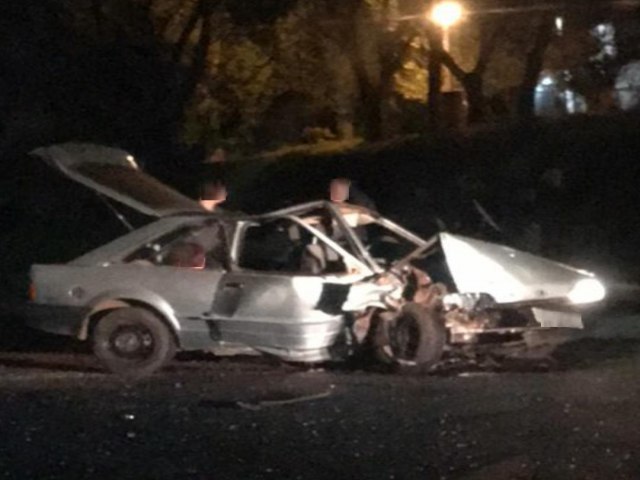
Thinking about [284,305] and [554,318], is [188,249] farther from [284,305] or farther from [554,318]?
[554,318]

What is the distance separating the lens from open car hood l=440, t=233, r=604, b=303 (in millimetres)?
13703

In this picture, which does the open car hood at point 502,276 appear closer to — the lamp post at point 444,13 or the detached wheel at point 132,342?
the detached wheel at point 132,342

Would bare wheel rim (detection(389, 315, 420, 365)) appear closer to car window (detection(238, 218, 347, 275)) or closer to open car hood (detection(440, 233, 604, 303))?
open car hood (detection(440, 233, 604, 303))

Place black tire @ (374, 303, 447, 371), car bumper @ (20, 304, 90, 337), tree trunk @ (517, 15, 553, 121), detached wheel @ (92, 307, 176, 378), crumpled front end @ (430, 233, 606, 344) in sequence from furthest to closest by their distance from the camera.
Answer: tree trunk @ (517, 15, 553, 121), car bumper @ (20, 304, 90, 337), detached wheel @ (92, 307, 176, 378), crumpled front end @ (430, 233, 606, 344), black tire @ (374, 303, 447, 371)

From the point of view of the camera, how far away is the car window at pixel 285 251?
46.2ft

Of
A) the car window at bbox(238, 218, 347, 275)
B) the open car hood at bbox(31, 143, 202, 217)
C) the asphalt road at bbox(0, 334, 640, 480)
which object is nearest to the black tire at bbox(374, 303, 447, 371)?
the asphalt road at bbox(0, 334, 640, 480)

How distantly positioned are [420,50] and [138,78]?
562cm

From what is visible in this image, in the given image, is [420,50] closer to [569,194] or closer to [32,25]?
[32,25]

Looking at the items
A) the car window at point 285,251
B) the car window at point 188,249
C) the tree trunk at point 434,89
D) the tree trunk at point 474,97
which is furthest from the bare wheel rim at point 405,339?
the tree trunk at point 434,89

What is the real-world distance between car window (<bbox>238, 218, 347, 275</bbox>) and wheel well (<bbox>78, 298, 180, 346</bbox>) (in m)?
0.77

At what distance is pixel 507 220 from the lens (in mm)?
22000

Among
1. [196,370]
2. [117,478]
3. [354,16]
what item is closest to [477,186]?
[354,16]

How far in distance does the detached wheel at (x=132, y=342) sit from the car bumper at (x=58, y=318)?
168 mm

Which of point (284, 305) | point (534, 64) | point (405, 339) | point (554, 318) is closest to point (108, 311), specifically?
point (284, 305)
